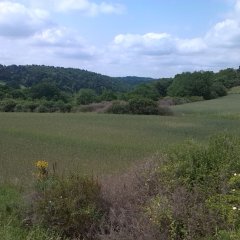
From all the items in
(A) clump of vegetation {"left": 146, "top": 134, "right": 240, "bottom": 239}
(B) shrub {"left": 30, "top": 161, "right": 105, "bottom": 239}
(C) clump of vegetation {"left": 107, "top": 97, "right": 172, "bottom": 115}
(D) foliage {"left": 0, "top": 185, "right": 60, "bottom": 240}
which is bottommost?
(C) clump of vegetation {"left": 107, "top": 97, "right": 172, "bottom": 115}

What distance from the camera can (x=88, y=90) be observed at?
279 feet

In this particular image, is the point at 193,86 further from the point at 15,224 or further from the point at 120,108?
the point at 15,224

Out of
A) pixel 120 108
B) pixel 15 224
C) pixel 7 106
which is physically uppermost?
pixel 15 224

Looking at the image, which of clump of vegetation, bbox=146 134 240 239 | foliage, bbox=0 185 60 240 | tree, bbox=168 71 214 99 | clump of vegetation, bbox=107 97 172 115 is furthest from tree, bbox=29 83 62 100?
clump of vegetation, bbox=146 134 240 239

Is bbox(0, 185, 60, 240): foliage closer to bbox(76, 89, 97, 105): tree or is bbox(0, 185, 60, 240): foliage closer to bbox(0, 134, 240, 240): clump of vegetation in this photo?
bbox(0, 134, 240, 240): clump of vegetation

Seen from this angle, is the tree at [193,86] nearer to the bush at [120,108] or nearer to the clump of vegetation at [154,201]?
the bush at [120,108]

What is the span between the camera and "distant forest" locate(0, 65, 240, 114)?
56184 mm

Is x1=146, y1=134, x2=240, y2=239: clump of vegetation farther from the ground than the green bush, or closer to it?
farther from the ground

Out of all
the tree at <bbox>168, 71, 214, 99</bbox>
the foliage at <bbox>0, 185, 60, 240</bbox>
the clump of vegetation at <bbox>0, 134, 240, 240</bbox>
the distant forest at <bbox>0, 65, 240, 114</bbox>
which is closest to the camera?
the clump of vegetation at <bbox>0, 134, 240, 240</bbox>

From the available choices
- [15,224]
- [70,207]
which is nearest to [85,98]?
[15,224]

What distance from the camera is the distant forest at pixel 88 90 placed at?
184 feet

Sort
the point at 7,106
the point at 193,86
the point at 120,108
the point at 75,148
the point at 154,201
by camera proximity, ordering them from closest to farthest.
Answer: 1. the point at 154,201
2. the point at 75,148
3. the point at 120,108
4. the point at 7,106
5. the point at 193,86

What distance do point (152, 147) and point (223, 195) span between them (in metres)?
11.8

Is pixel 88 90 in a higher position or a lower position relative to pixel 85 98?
higher
